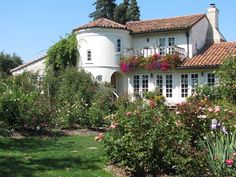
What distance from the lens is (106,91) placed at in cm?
2803

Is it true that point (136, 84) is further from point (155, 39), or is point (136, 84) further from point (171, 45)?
point (171, 45)

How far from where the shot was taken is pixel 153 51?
3172cm

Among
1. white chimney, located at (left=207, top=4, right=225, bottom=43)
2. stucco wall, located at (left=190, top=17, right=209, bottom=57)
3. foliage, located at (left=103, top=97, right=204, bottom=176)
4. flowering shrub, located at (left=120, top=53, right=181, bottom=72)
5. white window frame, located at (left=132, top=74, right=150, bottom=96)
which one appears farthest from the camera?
white chimney, located at (left=207, top=4, right=225, bottom=43)

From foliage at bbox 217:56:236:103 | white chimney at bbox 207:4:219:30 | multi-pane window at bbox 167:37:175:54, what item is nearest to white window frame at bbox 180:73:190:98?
multi-pane window at bbox 167:37:175:54

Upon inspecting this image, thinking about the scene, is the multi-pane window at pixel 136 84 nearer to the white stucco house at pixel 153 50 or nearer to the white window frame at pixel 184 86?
the white stucco house at pixel 153 50

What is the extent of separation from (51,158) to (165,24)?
2286 centimetres

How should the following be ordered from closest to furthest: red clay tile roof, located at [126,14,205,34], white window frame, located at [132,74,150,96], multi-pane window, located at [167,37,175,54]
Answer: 1. multi-pane window, located at [167,37,175,54]
2. red clay tile roof, located at [126,14,205,34]
3. white window frame, located at [132,74,150,96]

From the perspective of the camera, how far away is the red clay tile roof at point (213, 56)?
96.0 ft

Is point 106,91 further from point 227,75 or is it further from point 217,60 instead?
point 227,75

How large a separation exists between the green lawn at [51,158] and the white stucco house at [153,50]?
16274mm

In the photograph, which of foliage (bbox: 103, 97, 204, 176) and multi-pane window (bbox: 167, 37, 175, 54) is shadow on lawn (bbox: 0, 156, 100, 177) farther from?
multi-pane window (bbox: 167, 37, 175, 54)

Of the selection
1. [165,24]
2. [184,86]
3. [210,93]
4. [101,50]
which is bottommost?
[210,93]

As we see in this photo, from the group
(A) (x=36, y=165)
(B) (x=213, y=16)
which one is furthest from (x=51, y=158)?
(B) (x=213, y=16)

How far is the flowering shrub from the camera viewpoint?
30312 mm
